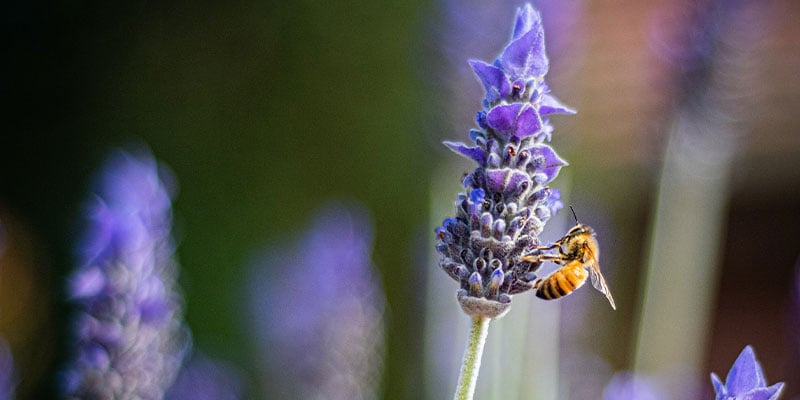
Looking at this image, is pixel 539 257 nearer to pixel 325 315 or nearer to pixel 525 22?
pixel 525 22

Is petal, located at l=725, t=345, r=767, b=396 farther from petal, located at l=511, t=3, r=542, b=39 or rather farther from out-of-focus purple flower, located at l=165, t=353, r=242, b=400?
out-of-focus purple flower, located at l=165, t=353, r=242, b=400

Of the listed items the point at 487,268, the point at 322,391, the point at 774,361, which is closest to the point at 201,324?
the point at 322,391

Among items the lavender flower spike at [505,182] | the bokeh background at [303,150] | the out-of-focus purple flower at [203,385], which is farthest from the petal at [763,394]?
the bokeh background at [303,150]

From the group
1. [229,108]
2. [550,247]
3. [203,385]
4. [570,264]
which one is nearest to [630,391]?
[570,264]

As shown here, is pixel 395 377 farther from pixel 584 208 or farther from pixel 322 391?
pixel 322 391

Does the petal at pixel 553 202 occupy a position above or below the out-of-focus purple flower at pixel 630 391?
above

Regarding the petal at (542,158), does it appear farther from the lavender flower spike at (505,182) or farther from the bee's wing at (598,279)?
the bee's wing at (598,279)
